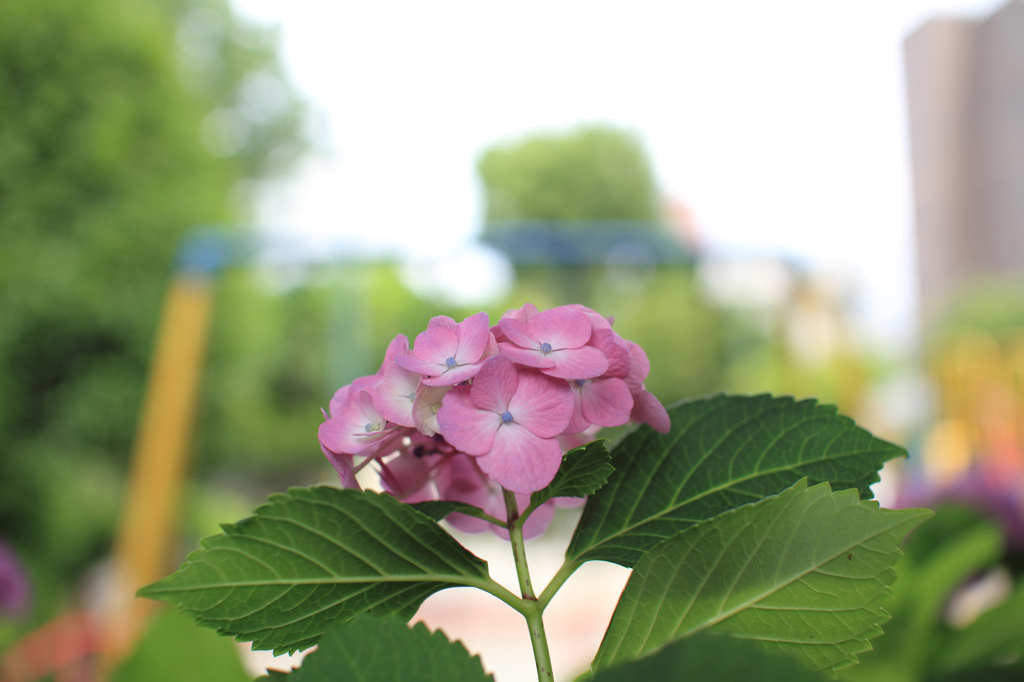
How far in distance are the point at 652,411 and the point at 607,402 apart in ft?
0.06

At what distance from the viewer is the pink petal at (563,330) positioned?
268mm

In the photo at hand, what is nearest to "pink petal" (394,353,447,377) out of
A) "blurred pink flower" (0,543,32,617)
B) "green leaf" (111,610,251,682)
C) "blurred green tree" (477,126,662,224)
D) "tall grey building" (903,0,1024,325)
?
"green leaf" (111,610,251,682)

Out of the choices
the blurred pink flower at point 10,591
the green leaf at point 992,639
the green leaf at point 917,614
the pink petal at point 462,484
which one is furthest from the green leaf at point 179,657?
the blurred pink flower at point 10,591

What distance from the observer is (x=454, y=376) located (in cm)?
25

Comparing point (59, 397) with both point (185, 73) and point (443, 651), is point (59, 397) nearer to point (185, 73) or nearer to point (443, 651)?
point (185, 73)

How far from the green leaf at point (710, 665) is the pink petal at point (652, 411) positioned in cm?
12

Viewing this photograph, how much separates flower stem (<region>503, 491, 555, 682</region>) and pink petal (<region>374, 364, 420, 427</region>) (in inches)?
1.9

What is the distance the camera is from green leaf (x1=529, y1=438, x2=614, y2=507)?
232 mm

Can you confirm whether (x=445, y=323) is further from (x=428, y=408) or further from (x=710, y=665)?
(x=710, y=665)

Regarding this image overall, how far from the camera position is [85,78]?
12.1 ft

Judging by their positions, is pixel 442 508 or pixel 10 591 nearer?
pixel 442 508

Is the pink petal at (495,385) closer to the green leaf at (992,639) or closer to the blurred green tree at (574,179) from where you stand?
the green leaf at (992,639)

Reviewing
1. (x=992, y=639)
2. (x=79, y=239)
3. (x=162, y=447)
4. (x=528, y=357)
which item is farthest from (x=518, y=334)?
(x=79, y=239)

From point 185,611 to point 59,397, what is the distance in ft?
13.5
